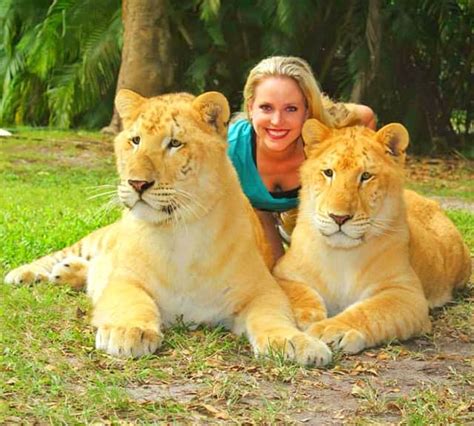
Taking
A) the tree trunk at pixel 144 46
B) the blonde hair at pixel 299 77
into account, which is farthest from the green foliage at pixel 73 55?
the blonde hair at pixel 299 77

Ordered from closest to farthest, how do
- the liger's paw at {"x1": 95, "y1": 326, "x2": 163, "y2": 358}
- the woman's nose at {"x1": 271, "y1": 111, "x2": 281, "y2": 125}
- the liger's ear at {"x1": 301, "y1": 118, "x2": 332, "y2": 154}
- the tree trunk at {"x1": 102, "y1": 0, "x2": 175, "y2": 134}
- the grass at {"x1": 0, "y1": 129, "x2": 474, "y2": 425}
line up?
the grass at {"x1": 0, "y1": 129, "x2": 474, "y2": 425}, the liger's paw at {"x1": 95, "y1": 326, "x2": 163, "y2": 358}, the liger's ear at {"x1": 301, "y1": 118, "x2": 332, "y2": 154}, the woman's nose at {"x1": 271, "y1": 111, "x2": 281, "y2": 125}, the tree trunk at {"x1": 102, "y1": 0, "x2": 175, "y2": 134}

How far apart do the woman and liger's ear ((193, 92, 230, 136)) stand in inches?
39.6

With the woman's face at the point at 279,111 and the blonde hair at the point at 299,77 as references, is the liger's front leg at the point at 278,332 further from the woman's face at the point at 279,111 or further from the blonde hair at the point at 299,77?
the blonde hair at the point at 299,77

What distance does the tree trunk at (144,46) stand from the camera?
11.8 m

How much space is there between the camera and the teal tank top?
5.55 metres

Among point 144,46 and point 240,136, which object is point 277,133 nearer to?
point 240,136

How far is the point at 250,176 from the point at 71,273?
1.10 m

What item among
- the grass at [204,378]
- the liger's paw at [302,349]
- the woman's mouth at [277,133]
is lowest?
the grass at [204,378]

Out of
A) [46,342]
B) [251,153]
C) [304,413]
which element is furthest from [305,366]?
[251,153]

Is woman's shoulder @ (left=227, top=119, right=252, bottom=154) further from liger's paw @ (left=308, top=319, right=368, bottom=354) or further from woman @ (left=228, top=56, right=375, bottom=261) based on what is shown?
liger's paw @ (left=308, top=319, right=368, bottom=354)

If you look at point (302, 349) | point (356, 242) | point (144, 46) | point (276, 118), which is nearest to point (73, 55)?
point (144, 46)

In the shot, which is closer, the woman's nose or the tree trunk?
the woman's nose

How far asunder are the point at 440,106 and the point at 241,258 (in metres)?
9.73

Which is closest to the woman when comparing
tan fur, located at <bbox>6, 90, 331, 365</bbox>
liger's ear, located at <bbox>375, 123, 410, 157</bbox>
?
liger's ear, located at <bbox>375, 123, 410, 157</bbox>
